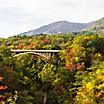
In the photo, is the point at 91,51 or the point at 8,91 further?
the point at 91,51

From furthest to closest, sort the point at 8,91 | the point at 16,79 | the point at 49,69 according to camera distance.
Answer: the point at 49,69
the point at 16,79
the point at 8,91

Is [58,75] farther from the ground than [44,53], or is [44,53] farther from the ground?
[44,53]

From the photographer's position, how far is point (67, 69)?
65062 millimetres

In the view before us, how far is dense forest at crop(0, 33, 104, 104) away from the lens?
151 feet

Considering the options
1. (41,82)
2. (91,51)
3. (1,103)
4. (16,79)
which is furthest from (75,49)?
(1,103)

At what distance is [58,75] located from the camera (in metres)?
61.6

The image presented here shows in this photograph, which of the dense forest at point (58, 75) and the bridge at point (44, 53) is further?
the bridge at point (44, 53)

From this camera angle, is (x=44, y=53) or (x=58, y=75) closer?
(x=58, y=75)

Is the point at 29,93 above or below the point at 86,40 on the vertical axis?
below

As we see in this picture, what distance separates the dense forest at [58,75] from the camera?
46019mm

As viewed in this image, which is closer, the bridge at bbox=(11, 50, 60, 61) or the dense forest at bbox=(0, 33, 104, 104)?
the dense forest at bbox=(0, 33, 104, 104)

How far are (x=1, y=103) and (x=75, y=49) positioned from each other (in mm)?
29994

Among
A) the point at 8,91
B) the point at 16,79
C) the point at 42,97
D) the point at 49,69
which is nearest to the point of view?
the point at 8,91

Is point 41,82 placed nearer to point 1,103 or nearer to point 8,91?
point 8,91
